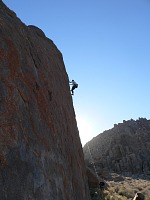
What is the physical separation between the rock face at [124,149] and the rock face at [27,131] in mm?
33122

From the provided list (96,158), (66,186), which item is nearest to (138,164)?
(96,158)

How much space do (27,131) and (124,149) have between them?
55.6 meters

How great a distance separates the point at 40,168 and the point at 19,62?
8.91ft

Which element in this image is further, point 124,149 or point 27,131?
point 124,149

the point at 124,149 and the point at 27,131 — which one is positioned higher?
the point at 124,149

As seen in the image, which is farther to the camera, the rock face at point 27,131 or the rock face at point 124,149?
the rock face at point 124,149

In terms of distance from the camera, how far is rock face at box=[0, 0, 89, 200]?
5.54 m

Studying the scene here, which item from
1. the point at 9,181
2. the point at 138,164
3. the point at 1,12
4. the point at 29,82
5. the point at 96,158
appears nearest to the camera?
the point at 9,181

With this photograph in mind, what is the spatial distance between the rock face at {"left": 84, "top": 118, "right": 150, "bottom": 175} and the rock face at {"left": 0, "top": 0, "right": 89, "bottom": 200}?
33122 mm

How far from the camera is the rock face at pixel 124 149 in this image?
2095 inches

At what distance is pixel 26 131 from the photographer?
6.42 meters

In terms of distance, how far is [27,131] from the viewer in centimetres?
647

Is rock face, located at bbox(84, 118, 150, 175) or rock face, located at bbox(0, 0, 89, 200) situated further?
rock face, located at bbox(84, 118, 150, 175)

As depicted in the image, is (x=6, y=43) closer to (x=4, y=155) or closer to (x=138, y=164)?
(x=4, y=155)
